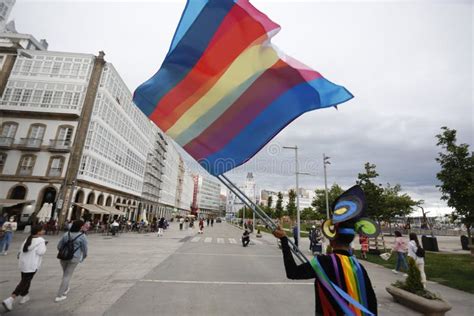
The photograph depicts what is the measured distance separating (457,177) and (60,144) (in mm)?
31938

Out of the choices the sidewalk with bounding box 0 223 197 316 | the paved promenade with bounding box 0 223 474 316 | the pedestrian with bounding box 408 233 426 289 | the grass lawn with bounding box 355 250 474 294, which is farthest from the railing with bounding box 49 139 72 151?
the pedestrian with bounding box 408 233 426 289

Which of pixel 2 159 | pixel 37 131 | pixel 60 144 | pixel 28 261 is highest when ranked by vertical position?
pixel 37 131

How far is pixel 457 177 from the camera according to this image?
9.73 meters

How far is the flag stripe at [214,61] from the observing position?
290 centimetres

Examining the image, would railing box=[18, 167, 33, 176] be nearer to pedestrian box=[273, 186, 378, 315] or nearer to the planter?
pedestrian box=[273, 186, 378, 315]

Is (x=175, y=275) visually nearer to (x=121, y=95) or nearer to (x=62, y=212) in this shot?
(x=62, y=212)

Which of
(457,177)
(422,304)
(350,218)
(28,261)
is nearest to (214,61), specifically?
(350,218)

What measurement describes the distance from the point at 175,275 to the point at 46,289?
358 cm

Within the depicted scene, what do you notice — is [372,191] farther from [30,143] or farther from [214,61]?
[30,143]

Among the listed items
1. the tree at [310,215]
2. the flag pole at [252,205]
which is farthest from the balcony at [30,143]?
the tree at [310,215]

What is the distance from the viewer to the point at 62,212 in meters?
24.3

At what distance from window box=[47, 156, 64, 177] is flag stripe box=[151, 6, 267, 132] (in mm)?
27943

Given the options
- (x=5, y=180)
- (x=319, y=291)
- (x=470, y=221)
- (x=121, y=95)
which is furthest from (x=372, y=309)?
(x=121, y=95)

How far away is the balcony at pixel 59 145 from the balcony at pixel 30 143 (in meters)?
1.16
